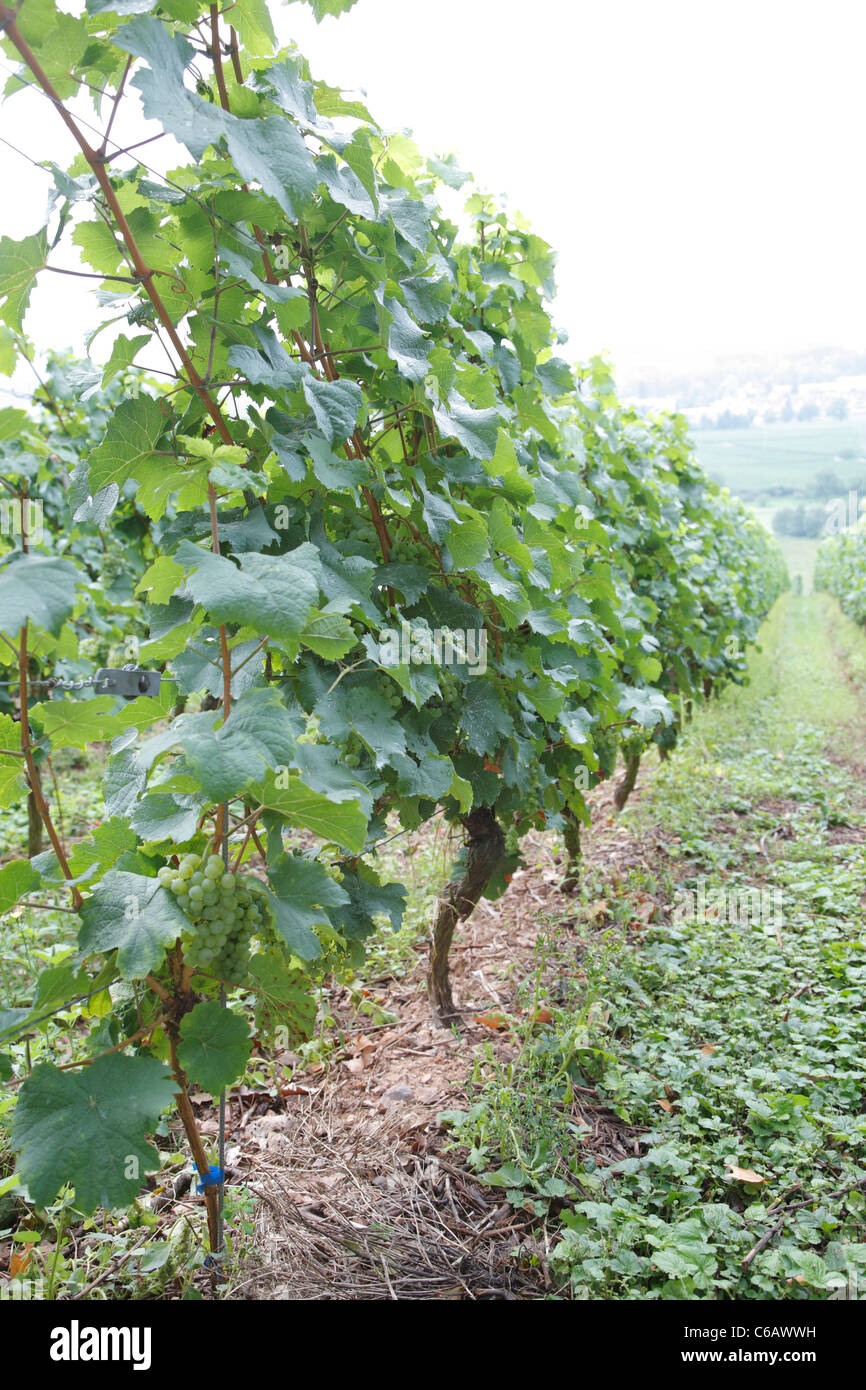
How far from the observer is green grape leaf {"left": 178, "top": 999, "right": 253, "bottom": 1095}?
4.47 feet

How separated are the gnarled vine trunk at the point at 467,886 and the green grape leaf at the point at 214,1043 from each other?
1.50 meters

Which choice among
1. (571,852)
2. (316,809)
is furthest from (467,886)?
(316,809)

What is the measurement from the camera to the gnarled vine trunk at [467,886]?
2.93 meters

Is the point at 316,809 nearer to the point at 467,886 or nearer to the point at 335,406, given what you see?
the point at 335,406

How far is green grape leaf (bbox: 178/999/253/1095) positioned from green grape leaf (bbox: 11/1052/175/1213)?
0.17 metres

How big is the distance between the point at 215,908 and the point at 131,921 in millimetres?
139

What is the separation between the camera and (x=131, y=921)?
48.8 inches

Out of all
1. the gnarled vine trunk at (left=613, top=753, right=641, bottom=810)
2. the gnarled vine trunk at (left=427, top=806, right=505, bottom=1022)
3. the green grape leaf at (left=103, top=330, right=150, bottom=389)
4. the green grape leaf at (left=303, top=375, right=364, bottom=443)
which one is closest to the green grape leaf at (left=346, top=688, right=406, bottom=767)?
the green grape leaf at (left=303, top=375, right=364, bottom=443)

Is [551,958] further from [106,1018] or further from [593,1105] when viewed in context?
[106,1018]

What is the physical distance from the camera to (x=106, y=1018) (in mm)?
1468

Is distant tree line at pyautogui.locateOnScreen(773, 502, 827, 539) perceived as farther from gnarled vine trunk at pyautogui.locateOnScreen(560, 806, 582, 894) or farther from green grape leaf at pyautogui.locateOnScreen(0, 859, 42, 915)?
green grape leaf at pyautogui.locateOnScreen(0, 859, 42, 915)

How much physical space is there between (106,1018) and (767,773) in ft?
20.3

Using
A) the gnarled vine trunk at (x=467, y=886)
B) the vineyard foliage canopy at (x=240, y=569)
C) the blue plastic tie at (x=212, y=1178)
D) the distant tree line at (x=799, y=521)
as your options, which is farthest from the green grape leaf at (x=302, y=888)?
the distant tree line at (x=799, y=521)

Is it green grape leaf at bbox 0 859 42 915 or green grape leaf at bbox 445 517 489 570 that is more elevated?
green grape leaf at bbox 445 517 489 570
